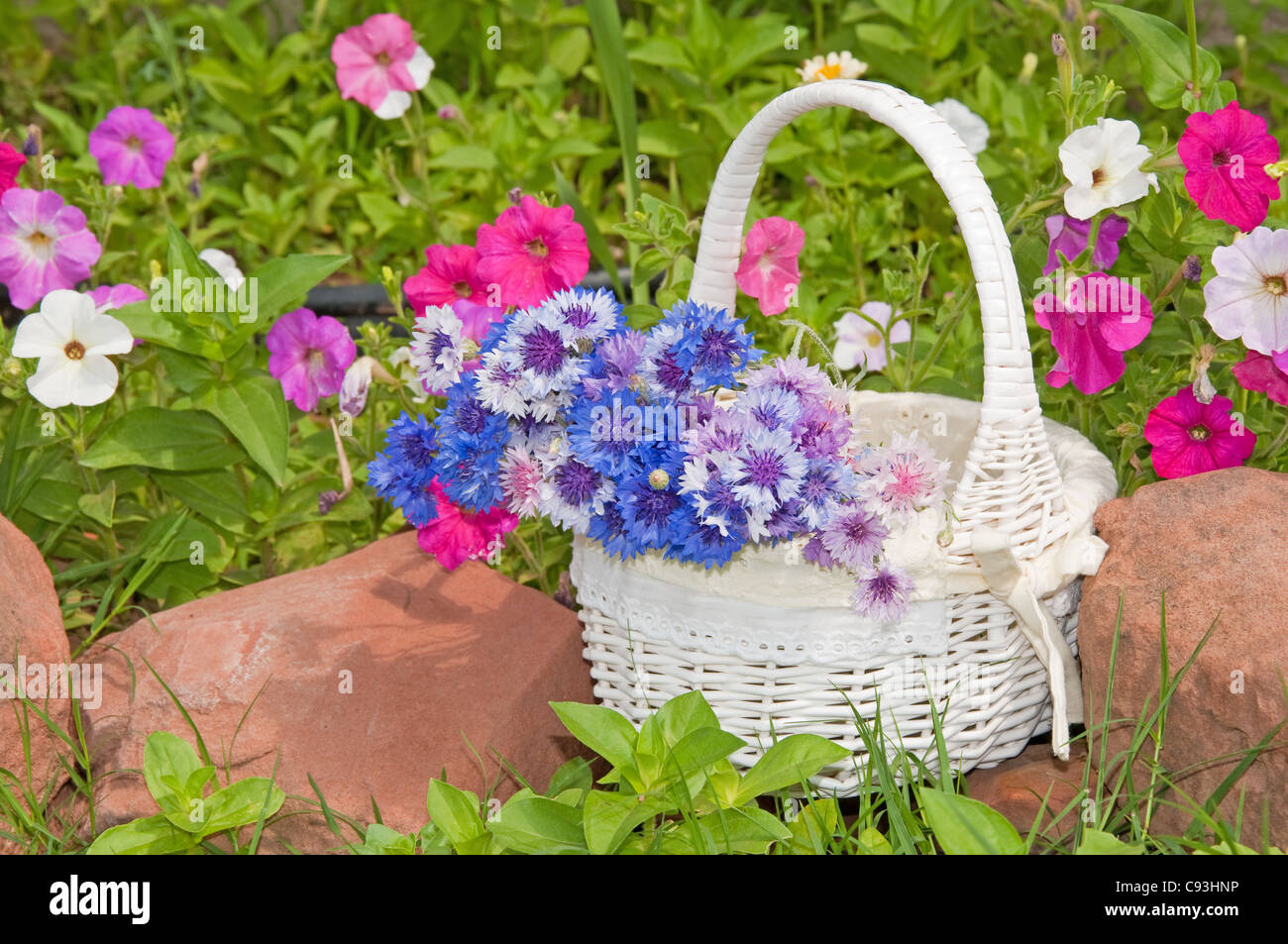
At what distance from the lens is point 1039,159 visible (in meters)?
2.46

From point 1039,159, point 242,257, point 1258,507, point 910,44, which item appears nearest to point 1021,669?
point 1258,507

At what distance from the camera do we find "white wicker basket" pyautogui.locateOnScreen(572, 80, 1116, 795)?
1355 mm

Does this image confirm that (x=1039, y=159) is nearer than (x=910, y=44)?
Yes

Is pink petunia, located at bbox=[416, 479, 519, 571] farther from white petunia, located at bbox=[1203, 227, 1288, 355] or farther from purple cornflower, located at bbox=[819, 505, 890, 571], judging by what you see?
white petunia, located at bbox=[1203, 227, 1288, 355]

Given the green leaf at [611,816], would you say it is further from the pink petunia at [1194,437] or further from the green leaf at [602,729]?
the pink petunia at [1194,437]

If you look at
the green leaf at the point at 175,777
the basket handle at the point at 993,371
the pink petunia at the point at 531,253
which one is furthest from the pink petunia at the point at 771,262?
the green leaf at the point at 175,777

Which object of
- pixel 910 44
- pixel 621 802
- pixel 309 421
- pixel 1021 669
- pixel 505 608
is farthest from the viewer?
pixel 910 44

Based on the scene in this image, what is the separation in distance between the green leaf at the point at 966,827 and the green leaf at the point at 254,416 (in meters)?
0.95

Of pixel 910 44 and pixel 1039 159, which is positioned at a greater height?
pixel 910 44

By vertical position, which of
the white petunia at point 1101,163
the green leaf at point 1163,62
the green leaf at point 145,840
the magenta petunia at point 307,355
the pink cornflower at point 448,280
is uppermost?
the green leaf at point 1163,62

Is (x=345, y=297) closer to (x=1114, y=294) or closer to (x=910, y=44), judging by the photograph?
(x=910, y=44)

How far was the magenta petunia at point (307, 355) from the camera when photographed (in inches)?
73.3

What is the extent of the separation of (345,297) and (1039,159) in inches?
55.1

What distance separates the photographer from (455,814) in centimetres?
140
